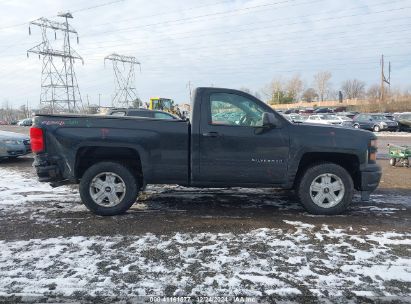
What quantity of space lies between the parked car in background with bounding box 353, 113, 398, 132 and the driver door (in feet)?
94.2

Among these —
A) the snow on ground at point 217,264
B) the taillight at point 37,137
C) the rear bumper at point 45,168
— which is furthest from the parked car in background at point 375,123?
the taillight at point 37,137

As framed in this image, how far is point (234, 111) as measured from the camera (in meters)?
5.27

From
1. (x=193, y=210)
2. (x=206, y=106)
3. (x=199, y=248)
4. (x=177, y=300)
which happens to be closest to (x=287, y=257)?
(x=199, y=248)

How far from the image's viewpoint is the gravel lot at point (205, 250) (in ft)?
10.5

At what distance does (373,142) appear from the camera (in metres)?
5.37

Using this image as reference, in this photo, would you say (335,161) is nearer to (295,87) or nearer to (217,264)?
(217,264)

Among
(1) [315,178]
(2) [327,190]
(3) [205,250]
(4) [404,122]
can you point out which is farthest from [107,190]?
(4) [404,122]

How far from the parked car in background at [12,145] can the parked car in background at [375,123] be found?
90.9ft

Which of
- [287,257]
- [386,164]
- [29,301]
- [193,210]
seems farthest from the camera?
[386,164]

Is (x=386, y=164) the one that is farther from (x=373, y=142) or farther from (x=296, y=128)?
(x=296, y=128)

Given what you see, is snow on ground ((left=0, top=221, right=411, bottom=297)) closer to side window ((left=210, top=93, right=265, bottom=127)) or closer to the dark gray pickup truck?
the dark gray pickup truck

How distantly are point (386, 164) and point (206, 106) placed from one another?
7993mm

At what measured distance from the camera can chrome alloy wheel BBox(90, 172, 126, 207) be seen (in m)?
5.25

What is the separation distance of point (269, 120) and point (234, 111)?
0.55m
